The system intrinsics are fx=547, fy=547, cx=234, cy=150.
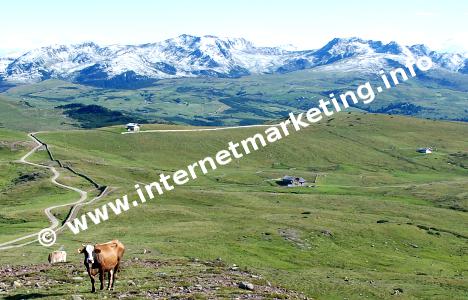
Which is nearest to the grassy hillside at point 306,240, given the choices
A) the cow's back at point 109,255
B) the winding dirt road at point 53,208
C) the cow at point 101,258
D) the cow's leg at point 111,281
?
the cow's leg at point 111,281

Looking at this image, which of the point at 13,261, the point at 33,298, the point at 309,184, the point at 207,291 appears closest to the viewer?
the point at 33,298

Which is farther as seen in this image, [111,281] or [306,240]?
[306,240]

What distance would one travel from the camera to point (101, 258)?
3622 centimetres

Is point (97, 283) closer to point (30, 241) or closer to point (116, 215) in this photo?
point (30, 241)

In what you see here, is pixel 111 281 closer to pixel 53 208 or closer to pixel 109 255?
pixel 109 255

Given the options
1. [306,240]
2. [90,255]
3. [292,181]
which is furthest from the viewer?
[292,181]

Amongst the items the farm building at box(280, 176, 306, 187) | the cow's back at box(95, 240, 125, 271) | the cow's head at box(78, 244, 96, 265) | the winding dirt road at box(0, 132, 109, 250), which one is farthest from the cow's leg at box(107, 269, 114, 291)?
the farm building at box(280, 176, 306, 187)

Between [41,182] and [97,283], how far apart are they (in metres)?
125

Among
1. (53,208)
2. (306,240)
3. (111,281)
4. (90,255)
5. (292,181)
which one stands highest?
(90,255)

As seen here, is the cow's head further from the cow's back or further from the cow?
the cow's back

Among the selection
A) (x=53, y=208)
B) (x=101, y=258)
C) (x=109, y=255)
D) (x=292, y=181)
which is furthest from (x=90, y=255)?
(x=292, y=181)

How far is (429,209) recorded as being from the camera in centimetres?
14962

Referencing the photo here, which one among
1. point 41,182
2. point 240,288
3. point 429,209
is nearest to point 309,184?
point 429,209

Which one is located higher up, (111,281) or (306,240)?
(111,281)
